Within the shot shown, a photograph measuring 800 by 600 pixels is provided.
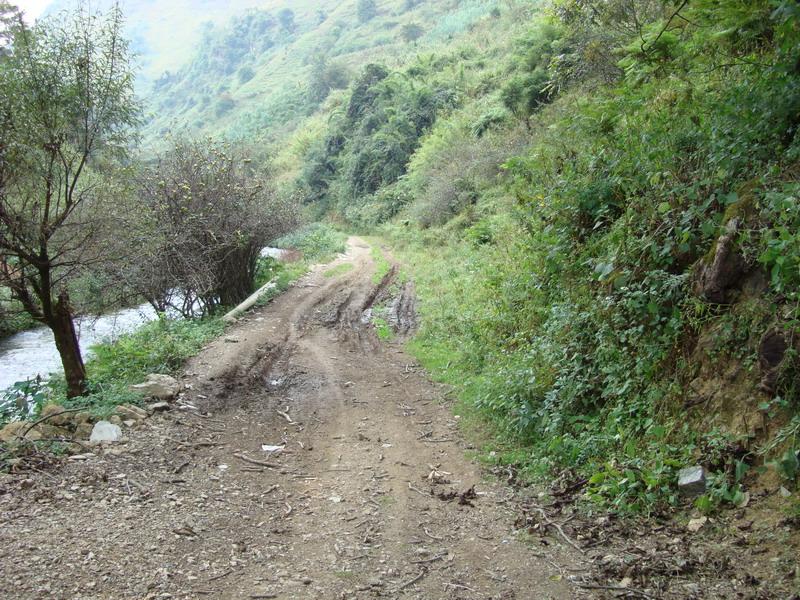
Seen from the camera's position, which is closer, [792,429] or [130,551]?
[792,429]

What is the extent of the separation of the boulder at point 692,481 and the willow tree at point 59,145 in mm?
8193

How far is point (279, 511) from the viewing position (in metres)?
5.65

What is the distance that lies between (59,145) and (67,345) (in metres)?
3.02

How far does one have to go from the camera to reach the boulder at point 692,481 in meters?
4.36

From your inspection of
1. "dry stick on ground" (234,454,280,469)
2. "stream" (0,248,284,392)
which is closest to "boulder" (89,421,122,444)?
"dry stick on ground" (234,454,280,469)

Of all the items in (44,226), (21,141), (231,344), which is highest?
(21,141)

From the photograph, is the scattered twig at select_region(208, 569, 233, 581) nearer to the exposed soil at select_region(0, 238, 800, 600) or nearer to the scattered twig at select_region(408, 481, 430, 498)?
the exposed soil at select_region(0, 238, 800, 600)

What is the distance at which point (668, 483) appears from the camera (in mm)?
4559

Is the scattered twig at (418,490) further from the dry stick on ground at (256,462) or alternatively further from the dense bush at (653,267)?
the dry stick on ground at (256,462)

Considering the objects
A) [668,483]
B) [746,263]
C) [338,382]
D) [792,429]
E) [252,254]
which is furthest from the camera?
[252,254]

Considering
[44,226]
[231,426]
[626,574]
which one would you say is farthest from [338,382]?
[626,574]

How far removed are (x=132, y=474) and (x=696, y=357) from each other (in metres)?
5.86

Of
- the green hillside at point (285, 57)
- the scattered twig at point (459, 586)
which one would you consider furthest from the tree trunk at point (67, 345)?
the green hillside at point (285, 57)

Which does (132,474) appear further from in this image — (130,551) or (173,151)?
(173,151)
